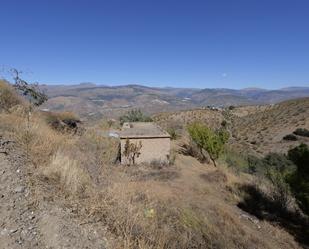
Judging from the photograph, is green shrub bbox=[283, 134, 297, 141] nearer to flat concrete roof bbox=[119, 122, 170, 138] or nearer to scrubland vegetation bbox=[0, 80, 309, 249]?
scrubland vegetation bbox=[0, 80, 309, 249]

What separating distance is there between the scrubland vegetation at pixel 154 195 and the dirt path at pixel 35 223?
122 mm

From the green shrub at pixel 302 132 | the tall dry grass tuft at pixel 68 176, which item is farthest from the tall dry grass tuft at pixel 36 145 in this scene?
the green shrub at pixel 302 132

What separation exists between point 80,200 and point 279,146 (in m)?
40.7

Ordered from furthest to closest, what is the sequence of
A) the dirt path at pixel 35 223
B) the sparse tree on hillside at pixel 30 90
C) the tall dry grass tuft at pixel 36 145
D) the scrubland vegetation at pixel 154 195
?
the sparse tree on hillside at pixel 30 90 < the tall dry grass tuft at pixel 36 145 < the scrubland vegetation at pixel 154 195 < the dirt path at pixel 35 223

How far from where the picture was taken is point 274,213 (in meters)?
13.7

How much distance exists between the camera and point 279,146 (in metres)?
40.6

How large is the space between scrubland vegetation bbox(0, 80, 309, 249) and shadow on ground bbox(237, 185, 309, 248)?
4 cm

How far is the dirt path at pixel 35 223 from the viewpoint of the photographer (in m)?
3.28

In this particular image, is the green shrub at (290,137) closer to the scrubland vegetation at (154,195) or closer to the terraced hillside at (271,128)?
the terraced hillside at (271,128)

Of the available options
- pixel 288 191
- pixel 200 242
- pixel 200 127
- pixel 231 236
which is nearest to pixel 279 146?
pixel 200 127

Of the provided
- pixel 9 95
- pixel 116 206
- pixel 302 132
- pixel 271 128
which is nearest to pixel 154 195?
pixel 116 206

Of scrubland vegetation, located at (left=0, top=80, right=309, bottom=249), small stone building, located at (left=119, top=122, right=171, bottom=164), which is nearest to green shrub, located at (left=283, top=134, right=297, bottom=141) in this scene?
scrubland vegetation, located at (left=0, top=80, right=309, bottom=249)

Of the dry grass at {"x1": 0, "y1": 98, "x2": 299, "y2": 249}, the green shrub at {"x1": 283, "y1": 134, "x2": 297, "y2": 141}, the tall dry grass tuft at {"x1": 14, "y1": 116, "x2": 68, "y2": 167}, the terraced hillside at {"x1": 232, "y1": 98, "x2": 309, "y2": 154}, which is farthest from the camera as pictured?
the green shrub at {"x1": 283, "y1": 134, "x2": 297, "y2": 141}

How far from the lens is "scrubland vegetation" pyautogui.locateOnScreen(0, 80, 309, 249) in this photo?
13.4ft
